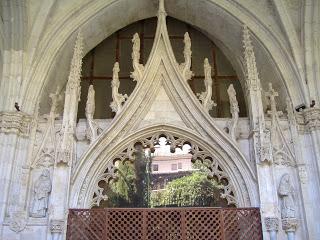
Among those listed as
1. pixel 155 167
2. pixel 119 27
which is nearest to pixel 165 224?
pixel 119 27

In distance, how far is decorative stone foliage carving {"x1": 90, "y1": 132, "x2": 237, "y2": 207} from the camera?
8.75 m

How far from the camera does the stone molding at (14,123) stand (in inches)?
347

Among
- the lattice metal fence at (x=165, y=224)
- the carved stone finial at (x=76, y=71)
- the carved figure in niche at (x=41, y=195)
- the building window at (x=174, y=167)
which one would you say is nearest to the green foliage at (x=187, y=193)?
the lattice metal fence at (x=165, y=224)

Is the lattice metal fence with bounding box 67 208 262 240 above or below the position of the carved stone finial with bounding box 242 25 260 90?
below

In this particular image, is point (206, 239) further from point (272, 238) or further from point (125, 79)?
point (125, 79)

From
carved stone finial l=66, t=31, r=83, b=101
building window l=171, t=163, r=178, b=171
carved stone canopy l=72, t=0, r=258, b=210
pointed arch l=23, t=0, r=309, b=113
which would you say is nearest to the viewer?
carved stone canopy l=72, t=0, r=258, b=210

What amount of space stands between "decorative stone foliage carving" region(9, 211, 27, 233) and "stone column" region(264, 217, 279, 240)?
444 centimetres

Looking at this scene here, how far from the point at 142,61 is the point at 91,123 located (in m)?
3.34

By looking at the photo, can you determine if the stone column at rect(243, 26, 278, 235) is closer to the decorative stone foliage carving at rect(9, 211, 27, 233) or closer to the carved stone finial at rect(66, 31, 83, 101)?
the carved stone finial at rect(66, 31, 83, 101)

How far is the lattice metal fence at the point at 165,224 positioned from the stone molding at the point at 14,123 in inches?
80.2

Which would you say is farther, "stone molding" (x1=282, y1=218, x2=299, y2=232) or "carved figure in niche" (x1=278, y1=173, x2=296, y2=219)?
"carved figure in niche" (x1=278, y1=173, x2=296, y2=219)

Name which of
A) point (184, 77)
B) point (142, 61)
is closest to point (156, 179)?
point (142, 61)

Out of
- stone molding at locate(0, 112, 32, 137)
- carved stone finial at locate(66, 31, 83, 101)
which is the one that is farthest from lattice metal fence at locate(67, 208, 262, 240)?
carved stone finial at locate(66, 31, 83, 101)

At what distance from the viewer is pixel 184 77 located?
9734mm
